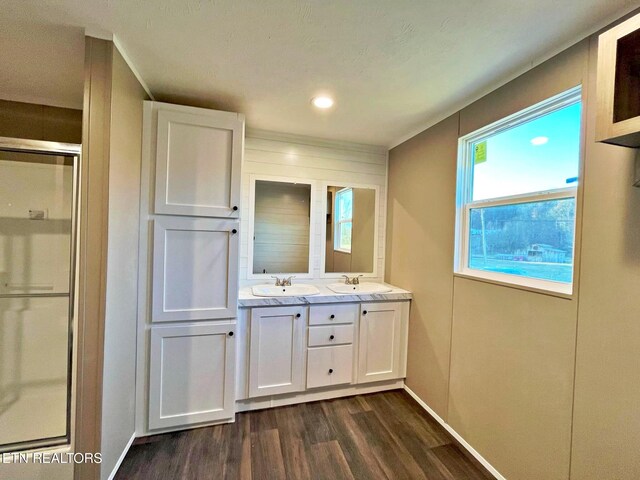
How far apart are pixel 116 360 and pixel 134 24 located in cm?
168

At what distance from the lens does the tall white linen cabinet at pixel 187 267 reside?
5.87 ft

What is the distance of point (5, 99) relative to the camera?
76.7 inches

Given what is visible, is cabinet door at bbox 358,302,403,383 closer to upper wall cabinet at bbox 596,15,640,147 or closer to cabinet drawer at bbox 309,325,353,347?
cabinet drawer at bbox 309,325,353,347

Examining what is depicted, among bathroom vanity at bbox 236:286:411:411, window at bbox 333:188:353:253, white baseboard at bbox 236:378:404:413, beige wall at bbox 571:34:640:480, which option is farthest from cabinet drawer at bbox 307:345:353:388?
beige wall at bbox 571:34:640:480

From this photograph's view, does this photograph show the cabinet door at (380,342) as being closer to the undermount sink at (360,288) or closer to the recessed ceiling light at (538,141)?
the undermount sink at (360,288)

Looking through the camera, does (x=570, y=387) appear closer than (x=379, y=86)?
Yes

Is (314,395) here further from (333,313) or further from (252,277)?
(252,277)

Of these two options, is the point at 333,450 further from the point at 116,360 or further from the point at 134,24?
the point at 134,24

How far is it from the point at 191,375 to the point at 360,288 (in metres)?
1.53

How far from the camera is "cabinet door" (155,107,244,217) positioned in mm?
1801

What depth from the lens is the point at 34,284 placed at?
6.64 feet

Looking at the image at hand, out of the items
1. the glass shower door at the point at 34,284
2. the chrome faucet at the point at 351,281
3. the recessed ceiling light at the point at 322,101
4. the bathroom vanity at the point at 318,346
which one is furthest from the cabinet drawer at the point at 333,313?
the glass shower door at the point at 34,284

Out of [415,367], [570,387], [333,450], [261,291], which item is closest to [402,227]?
[415,367]

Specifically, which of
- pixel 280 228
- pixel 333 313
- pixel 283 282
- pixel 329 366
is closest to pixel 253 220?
pixel 280 228
